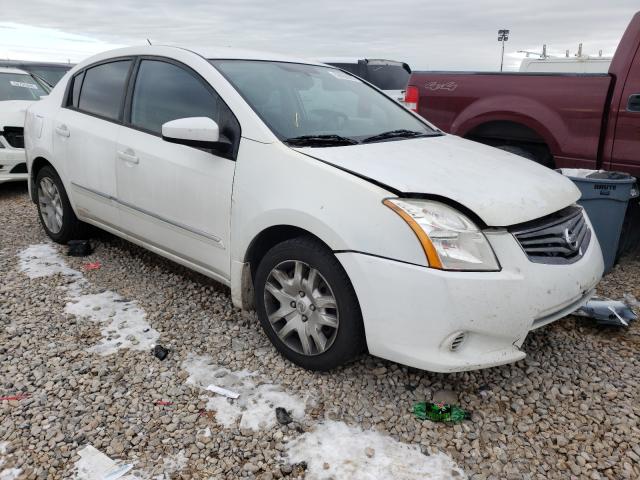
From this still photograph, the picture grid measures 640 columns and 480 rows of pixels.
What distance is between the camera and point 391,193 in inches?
96.4

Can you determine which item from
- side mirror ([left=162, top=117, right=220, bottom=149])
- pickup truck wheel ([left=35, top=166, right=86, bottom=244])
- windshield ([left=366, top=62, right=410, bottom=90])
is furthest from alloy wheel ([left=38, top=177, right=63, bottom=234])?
windshield ([left=366, top=62, right=410, bottom=90])

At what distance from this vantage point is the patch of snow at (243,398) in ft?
8.27

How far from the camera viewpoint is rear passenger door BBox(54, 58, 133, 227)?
152 inches

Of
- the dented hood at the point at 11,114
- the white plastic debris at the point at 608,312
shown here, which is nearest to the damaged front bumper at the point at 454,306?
the white plastic debris at the point at 608,312

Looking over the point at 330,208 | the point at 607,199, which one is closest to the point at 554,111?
the point at 607,199

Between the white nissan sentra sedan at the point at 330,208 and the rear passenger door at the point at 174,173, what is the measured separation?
1 centimetres

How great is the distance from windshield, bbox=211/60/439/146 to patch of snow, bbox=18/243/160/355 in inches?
60.2

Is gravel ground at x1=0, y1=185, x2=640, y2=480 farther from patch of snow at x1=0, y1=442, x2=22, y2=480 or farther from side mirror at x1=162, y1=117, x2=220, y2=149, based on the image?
side mirror at x1=162, y1=117, x2=220, y2=149

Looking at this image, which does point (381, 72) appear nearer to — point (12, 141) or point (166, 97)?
point (12, 141)

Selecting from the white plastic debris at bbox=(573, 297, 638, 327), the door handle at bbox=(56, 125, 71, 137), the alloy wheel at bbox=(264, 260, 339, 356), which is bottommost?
the white plastic debris at bbox=(573, 297, 638, 327)

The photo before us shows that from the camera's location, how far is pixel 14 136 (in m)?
6.88

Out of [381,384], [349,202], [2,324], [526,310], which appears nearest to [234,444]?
[381,384]

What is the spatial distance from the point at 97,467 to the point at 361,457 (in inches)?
43.9

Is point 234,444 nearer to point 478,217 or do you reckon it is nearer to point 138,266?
point 478,217
